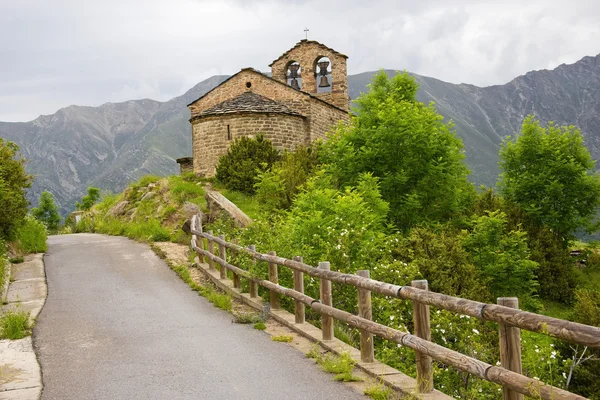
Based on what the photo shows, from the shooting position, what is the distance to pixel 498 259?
79.4 feet

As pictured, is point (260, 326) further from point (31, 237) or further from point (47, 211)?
point (47, 211)

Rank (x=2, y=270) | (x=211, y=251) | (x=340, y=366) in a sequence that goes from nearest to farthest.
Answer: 1. (x=340, y=366)
2. (x=2, y=270)
3. (x=211, y=251)

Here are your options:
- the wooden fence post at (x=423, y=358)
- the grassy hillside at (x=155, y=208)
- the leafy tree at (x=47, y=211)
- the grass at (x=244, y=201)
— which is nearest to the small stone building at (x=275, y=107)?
the grassy hillside at (x=155, y=208)

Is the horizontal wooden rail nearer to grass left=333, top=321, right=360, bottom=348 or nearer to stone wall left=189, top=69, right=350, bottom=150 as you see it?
grass left=333, top=321, right=360, bottom=348

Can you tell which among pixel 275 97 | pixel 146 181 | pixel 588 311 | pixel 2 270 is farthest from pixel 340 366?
pixel 275 97

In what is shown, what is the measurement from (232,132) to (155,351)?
71.2 ft

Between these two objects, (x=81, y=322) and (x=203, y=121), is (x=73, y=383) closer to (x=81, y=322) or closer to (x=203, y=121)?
(x=81, y=322)

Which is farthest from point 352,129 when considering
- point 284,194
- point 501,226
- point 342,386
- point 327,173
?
point 342,386

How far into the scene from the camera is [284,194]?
73.9 feet

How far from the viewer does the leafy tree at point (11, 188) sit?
16.9m

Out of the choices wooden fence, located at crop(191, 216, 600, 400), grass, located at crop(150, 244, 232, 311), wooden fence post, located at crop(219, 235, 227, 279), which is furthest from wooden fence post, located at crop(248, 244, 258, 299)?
wooden fence, located at crop(191, 216, 600, 400)

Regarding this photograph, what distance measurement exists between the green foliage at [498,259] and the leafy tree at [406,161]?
1.78m

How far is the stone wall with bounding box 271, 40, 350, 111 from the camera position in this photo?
34.6 m

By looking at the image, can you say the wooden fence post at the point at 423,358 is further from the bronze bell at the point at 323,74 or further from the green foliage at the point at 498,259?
the bronze bell at the point at 323,74
